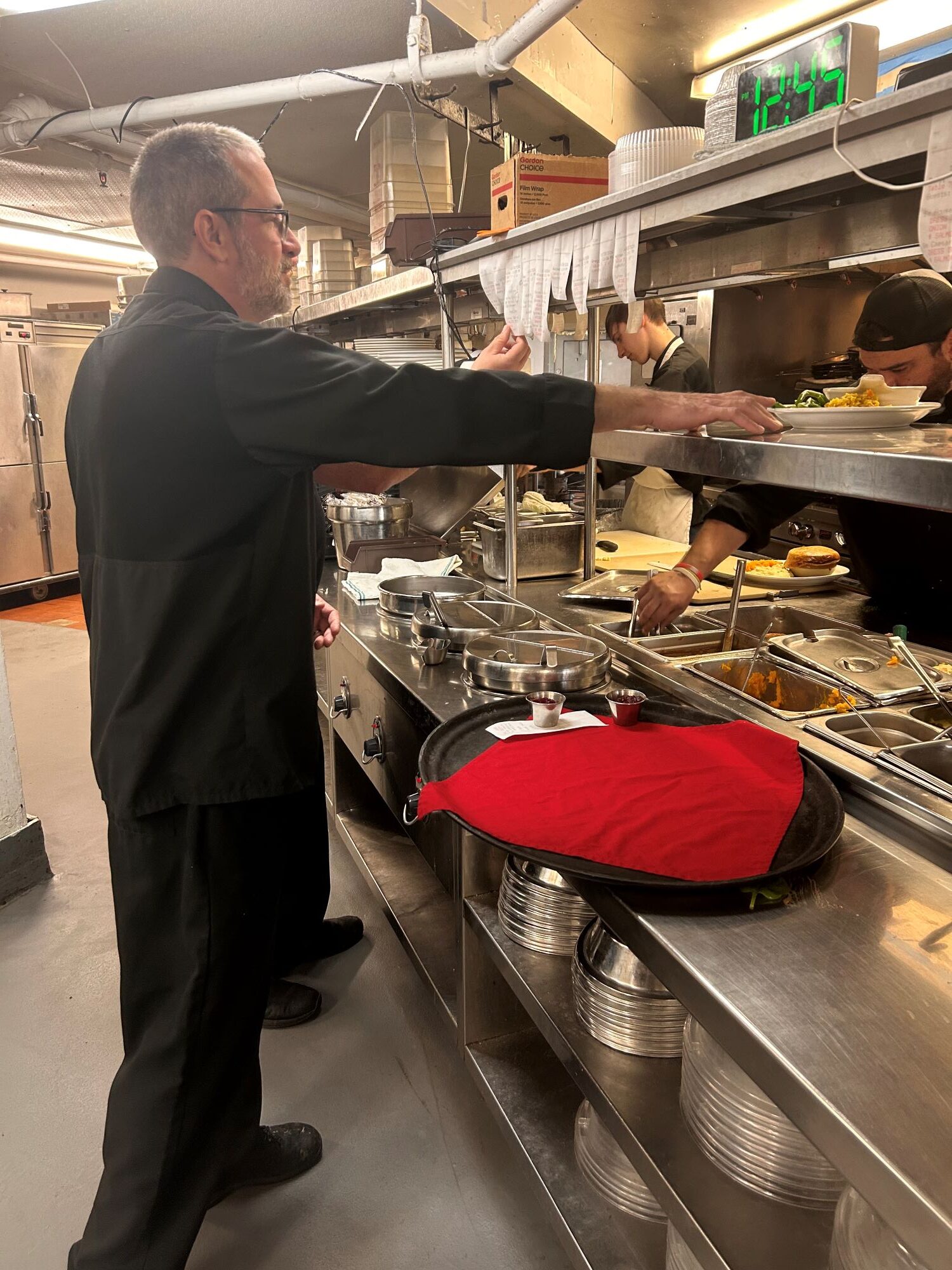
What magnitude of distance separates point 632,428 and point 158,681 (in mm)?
990

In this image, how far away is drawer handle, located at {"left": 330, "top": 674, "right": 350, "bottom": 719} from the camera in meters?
2.65

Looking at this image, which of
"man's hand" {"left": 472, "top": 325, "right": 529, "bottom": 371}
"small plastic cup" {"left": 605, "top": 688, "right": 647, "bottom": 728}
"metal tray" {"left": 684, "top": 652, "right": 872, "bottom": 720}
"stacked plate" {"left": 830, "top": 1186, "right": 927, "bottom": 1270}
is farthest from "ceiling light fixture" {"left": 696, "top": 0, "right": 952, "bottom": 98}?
"stacked plate" {"left": 830, "top": 1186, "right": 927, "bottom": 1270}

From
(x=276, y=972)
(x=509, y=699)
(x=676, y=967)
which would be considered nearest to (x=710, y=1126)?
(x=676, y=967)

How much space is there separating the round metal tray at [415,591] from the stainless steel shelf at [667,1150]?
3.64ft

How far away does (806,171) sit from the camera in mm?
1248

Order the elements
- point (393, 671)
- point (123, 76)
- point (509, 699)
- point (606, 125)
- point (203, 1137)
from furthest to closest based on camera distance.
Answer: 1. point (123, 76)
2. point (606, 125)
3. point (393, 671)
4. point (509, 699)
5. point (203, 1137)

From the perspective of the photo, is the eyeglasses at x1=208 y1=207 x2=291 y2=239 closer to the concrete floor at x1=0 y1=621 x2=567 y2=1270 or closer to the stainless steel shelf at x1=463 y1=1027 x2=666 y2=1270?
the stainless steel shelf at x1=463 y1=1027 x2=666 y2=1270

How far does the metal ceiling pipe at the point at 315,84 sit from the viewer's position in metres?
2.56

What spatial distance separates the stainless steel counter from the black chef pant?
1.91 ft

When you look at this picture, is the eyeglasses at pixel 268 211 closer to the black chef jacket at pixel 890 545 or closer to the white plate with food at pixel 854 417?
the white plate with food at pixel 854 417

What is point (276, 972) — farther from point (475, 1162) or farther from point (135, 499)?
point (135, 499)

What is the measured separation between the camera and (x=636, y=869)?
3.87 ft

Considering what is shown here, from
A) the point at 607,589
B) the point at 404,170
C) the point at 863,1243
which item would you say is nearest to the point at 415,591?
the point at 607,589

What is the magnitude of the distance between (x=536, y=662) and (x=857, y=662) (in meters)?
0.70
